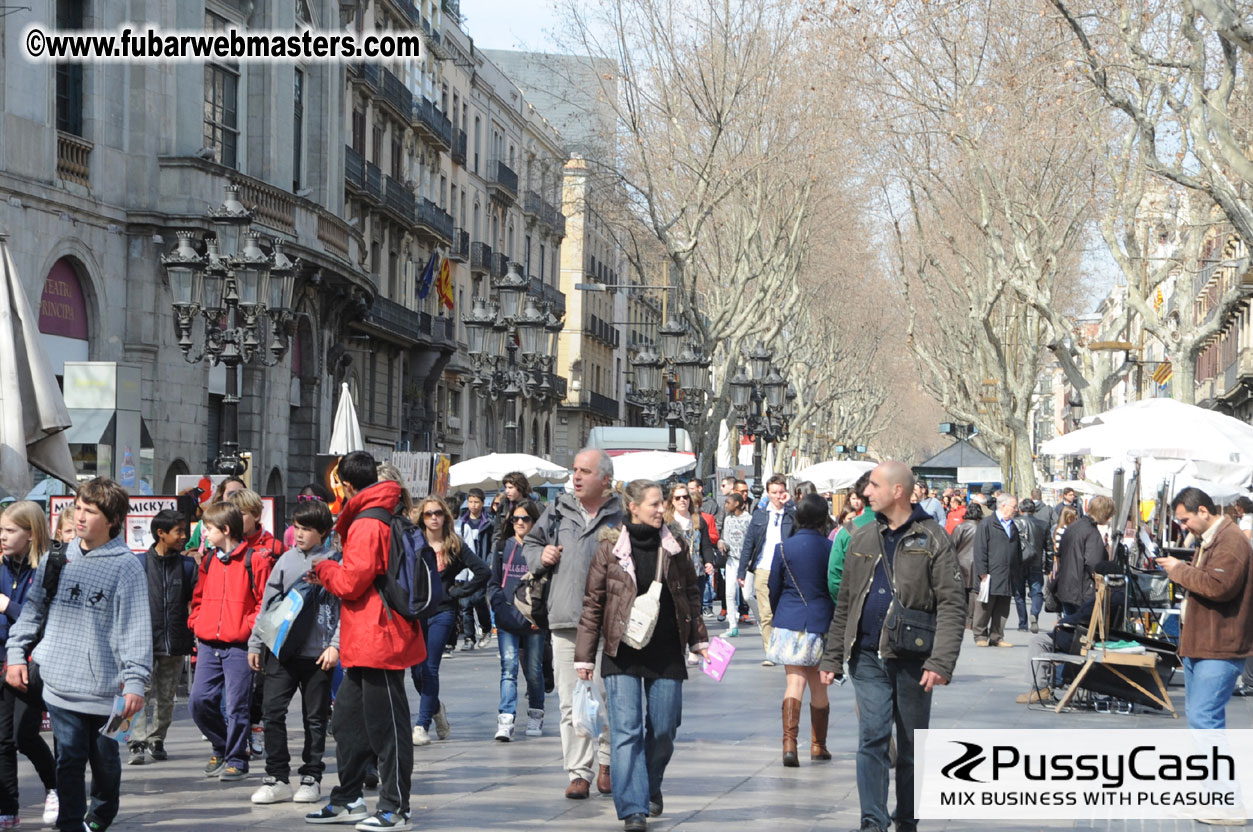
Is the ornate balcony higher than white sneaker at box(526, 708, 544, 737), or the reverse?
the ornate balcony

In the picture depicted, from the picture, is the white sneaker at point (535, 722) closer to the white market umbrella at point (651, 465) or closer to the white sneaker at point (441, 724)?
the white sneaker at point (441, 724)

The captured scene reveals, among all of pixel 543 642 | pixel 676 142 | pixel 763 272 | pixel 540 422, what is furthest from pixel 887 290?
pixel 543 642

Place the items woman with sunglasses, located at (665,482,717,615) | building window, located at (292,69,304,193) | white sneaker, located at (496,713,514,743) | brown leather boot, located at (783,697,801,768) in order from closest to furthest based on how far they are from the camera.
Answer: brown leather boot, located at (783,697,801,768), white sneaker, located at (496,713,514,743), woman with sunglasses, located at (665,482,717,615), building window, located at (292,69,304,193)

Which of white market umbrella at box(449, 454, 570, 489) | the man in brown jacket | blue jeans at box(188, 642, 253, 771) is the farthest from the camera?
white market umbrella at box(449, 454, 570, 489)

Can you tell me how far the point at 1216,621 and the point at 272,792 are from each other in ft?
16.2

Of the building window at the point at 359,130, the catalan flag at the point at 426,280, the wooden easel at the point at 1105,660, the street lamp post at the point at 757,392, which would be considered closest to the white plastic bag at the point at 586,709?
the wooden easel at the point at 1105,660

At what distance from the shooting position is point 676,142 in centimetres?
3259

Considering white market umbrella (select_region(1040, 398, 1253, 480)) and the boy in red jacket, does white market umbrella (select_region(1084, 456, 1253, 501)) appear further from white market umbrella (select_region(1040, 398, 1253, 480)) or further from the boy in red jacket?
the boy in red jacket

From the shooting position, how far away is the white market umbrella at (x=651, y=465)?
2848 cm

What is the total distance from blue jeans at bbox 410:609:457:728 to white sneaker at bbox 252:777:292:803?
1910 mm

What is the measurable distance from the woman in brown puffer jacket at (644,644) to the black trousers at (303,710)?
1618mm

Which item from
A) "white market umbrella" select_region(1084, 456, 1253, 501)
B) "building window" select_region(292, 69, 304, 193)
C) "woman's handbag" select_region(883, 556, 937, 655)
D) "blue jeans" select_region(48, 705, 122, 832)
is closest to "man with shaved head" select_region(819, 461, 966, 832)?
"woman's handbag" select_region(883, 556, 937, 655)

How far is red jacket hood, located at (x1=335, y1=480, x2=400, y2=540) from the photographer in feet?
26.0

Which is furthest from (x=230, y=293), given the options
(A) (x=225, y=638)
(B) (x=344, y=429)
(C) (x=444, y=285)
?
(C) (x=444, y=285)
